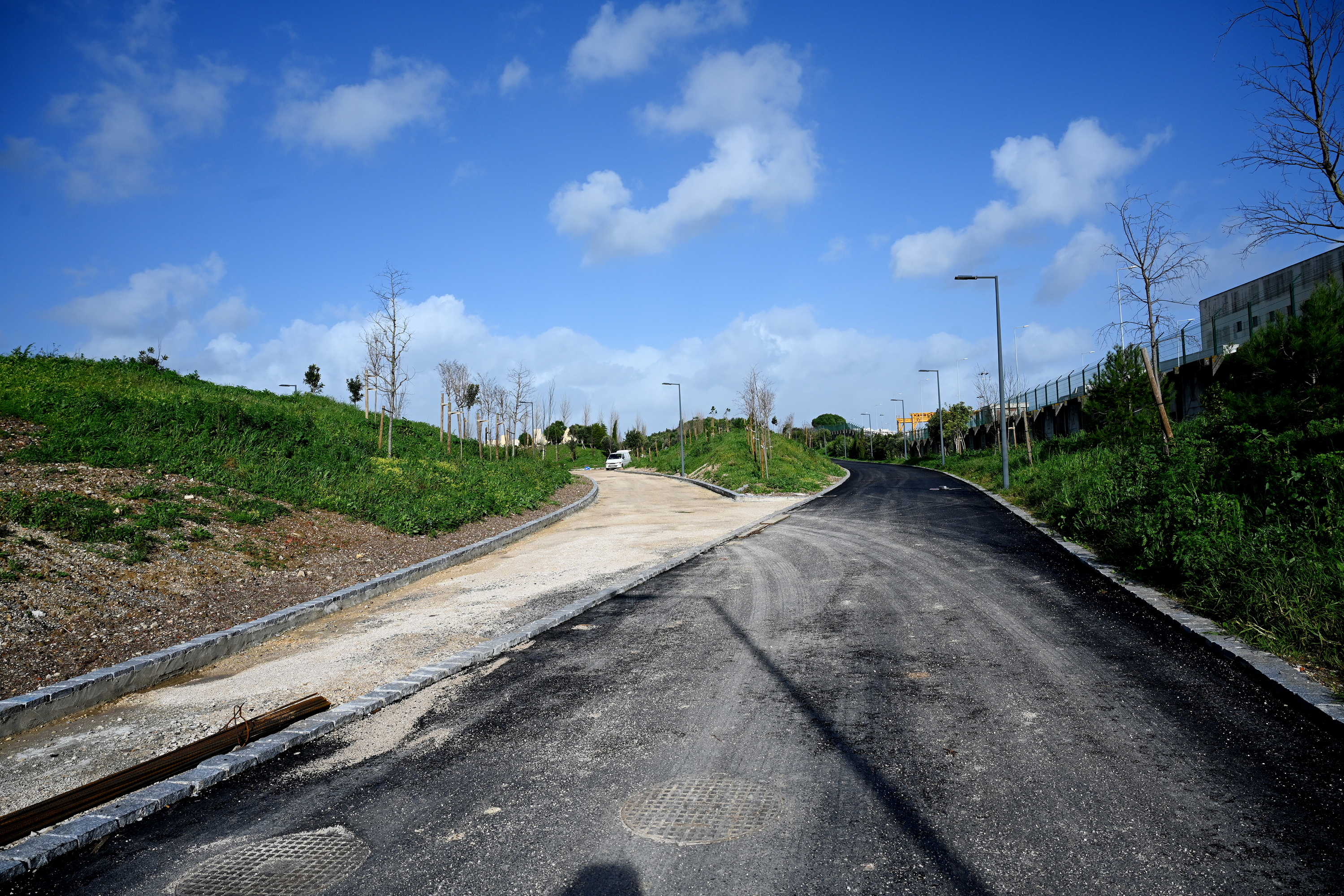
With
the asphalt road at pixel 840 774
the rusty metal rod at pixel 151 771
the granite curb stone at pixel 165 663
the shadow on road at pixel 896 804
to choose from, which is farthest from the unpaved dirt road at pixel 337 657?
the shadow on road at pixel 896 804

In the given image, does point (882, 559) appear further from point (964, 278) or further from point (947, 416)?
point (947, 416)

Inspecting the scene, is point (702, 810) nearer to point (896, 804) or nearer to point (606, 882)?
point (606, 882)

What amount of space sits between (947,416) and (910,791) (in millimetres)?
61268

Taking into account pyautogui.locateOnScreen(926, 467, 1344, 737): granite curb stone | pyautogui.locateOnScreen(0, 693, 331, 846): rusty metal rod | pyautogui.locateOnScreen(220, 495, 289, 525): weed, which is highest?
pyautogui.locateOnScreen(220, 495, 289, 525): weed

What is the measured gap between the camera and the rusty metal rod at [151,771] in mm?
3510

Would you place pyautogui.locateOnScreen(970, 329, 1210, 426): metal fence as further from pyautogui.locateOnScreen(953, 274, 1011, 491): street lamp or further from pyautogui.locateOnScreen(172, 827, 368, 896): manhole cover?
pyautogui.locateOnScreen(172, 827, 368, 896): manhole cover

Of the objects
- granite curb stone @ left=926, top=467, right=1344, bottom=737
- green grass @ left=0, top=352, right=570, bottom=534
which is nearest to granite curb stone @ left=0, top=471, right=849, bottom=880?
granite curb stone @ left=926, top=467, right=1344, bottom=737

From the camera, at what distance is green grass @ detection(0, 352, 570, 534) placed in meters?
11.4

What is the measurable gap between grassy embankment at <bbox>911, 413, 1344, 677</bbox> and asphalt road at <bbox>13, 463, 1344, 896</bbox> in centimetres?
75

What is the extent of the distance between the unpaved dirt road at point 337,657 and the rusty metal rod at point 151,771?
0.32 m

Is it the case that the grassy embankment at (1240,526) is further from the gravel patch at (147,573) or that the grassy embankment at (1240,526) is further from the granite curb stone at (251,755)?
the gravel patch at (147,573)

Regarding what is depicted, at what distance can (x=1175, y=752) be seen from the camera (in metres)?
3.84

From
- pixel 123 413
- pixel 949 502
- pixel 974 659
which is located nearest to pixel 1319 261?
pixel 949 502

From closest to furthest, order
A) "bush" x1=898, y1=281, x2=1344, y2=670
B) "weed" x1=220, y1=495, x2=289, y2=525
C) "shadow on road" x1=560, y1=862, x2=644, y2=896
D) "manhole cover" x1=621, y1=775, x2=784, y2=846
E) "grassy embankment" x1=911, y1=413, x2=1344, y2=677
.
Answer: "shadow on road" x1=560, y1=862, x2=644, y2=896 → "manhole cover" x1=621, y1=775, x2=784, y2=846 → "grassy embankment" x1=911, y1=413, x2=1344, y2=677 → "bush" x1=898, y1=281, x2=1344, y2=670 → "weed" x1=220, y1=495, x2=289, y2=525
